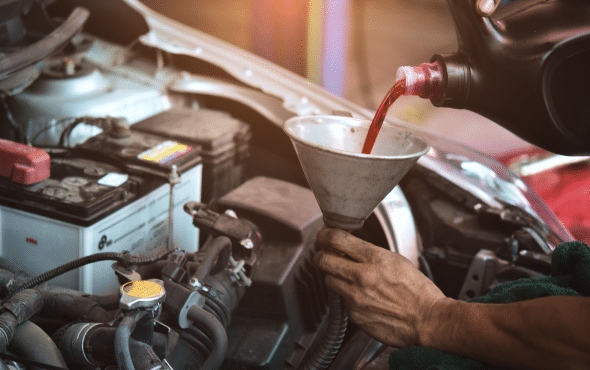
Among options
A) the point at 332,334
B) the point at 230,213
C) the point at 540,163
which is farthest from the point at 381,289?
the point at 540,163

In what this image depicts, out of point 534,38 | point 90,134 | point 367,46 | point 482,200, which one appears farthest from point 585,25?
point 367,46

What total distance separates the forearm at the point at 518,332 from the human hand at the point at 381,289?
2cm

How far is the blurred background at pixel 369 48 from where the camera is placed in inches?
80.1

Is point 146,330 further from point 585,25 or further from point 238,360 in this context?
point 585,25

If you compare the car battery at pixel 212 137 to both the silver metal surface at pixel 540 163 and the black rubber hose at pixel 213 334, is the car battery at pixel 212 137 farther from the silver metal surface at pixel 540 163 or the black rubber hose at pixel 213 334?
the silver metal surface at pixel 540 163

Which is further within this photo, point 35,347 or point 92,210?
point 92,210

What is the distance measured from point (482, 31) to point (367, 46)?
161 inches

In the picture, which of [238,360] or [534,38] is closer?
[534,38]

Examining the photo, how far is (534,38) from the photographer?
883mm

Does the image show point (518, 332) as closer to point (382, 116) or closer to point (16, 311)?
point (382, 116)

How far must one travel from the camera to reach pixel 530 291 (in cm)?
82

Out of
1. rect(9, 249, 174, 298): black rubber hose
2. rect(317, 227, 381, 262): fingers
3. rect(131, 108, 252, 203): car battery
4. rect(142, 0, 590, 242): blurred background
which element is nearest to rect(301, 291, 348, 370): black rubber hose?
rect(317, 227, 381, 262): fingers

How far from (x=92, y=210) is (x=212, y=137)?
→ 0.48 m

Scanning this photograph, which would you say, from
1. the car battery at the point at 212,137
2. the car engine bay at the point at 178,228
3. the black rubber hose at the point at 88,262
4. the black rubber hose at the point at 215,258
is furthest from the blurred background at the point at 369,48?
the black rubber hose at the point at 88,262
